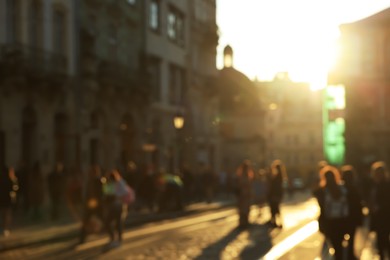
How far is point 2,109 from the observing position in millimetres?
33375

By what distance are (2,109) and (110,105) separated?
10618 millimetres

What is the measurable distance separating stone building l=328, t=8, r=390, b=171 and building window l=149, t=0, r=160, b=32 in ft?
68.2

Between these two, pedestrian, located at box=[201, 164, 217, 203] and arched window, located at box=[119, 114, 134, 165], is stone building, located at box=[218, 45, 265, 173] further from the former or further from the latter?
pedestrian, located at box=[201, 164, 217, 203]

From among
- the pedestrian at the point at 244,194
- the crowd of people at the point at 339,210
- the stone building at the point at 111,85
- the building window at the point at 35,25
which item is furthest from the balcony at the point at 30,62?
the crowd of people at the point at 339,210

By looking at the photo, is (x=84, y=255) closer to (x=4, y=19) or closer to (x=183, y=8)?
(x=4, y=19)

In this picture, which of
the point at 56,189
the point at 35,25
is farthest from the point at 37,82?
the point at 56,189

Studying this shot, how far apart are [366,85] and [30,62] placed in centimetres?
3943

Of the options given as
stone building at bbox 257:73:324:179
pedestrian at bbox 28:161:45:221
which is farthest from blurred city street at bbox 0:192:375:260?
stone building at bbox 257:73:324:179

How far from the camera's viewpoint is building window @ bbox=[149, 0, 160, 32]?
50809mm

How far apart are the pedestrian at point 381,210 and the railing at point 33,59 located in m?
19.7

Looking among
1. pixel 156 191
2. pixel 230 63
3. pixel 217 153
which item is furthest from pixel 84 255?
pixel 230 63

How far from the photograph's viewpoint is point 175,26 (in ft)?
182

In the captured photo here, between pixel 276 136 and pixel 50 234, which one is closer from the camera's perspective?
pixel 50 234

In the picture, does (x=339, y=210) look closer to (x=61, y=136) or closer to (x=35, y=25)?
(x=35, y=25)
